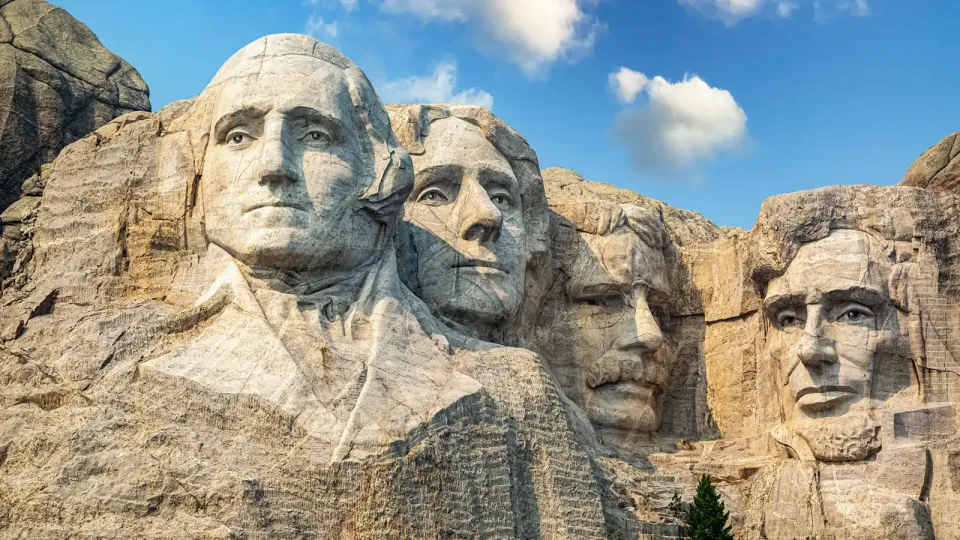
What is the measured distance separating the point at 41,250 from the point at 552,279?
4.49 meters

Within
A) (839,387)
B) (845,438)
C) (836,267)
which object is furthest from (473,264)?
(845,438)

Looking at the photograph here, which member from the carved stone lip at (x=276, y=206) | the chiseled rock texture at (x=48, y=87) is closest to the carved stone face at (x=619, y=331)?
the carved stone lip at (x=276, y=206)

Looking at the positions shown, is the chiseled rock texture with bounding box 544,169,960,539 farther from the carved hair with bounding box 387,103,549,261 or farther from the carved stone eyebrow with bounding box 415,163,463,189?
the carved stone eyebrow with bounding box 415,163,463,189

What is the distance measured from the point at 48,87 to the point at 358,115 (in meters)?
3.95

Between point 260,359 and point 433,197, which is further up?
point 433,197

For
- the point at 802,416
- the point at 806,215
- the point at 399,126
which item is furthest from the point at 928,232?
the point at 399,126

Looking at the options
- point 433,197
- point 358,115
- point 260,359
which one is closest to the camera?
point 260,359

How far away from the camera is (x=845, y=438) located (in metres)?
13.1

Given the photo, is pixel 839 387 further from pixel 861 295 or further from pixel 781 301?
pixel 781 301

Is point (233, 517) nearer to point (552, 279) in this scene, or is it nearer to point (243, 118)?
point (243, 118)

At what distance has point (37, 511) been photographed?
33.6ft

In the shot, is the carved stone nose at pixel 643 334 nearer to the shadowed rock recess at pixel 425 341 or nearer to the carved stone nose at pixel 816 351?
the shadowed rock recess at pixel 425 341

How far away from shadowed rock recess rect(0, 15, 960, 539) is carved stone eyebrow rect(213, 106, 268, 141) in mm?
30

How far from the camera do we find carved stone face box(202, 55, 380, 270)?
11.5 metres
